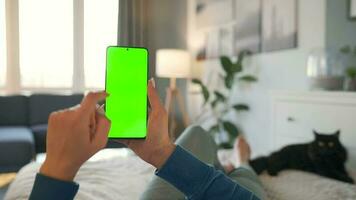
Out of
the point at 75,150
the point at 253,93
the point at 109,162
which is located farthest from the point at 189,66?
the point at 75,150

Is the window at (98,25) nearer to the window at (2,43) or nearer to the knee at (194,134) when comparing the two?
the window at (2,43)

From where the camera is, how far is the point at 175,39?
4105 millimetres

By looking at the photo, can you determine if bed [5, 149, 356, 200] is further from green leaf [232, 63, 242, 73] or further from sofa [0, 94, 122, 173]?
sofa [0, 94, 122, 173]

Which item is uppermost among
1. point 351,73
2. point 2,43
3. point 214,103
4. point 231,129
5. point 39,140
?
→ point 2,43

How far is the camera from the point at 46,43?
13.6 ft

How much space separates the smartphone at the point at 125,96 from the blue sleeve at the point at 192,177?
63 millimetres

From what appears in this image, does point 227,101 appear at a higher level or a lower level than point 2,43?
lower

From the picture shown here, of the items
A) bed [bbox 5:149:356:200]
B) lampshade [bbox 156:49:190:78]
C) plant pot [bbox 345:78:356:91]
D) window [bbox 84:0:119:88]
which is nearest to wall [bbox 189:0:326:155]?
lampshade [bbox 156:49:190:78]

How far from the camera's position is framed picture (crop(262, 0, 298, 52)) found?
241 centimetres

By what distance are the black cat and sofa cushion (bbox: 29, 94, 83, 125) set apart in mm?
2730

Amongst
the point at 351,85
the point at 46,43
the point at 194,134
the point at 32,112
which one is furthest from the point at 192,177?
the point at 46,43

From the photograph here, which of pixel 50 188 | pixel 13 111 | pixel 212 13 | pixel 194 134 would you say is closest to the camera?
pixel 50 188

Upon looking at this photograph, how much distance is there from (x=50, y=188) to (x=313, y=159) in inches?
51.7

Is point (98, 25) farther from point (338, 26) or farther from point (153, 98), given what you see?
point (153, 98)
